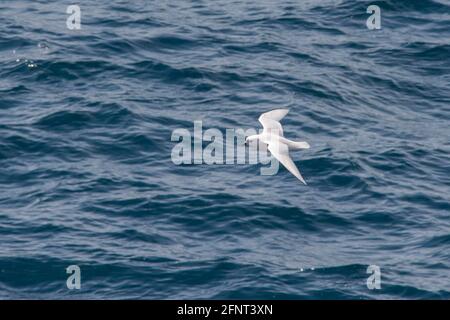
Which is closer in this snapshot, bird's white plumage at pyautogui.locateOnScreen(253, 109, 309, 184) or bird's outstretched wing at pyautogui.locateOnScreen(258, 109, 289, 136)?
bird's white plumage at pyautogui.locateOnScreen(253, 109, 309, 184)

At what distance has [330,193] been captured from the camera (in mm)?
36844

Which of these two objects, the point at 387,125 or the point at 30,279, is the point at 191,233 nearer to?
the point at 30,279

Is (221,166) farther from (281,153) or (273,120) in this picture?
(281,153)

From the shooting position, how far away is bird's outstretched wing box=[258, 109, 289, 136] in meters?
36.8

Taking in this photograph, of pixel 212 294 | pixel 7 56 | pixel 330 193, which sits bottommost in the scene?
pixel 212 294

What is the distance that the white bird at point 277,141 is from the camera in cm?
3453

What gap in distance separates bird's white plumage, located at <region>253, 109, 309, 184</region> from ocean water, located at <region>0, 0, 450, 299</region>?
1.47m

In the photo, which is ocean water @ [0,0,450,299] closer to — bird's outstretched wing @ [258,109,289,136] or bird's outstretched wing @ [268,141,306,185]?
bird's outstretched wing @ [258,109,289,136]

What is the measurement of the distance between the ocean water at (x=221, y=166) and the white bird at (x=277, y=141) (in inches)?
58.1

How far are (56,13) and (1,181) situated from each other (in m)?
13.8

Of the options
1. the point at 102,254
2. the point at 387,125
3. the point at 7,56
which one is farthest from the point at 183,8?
the point at 102,254

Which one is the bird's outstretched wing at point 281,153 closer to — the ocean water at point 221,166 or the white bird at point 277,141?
the white bird at point 277,141

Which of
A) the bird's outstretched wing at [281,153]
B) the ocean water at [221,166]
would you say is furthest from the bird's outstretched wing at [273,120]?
the ocean water at [221,166]

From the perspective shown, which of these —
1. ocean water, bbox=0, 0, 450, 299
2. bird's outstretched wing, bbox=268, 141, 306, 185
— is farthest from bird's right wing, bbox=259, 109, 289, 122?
bird's outstretched wing, bbox=268, 141, 306, 185
